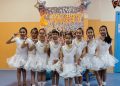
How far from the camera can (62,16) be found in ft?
20.6

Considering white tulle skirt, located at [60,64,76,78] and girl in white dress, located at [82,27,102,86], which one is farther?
girl in white dress, located at [82,27,102,86]

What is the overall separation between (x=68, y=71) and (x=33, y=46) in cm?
79

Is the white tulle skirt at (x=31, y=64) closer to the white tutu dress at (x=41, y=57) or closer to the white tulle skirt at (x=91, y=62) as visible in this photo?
the white tutu dress at (x=41, y=57)

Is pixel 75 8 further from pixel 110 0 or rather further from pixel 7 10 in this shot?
pixel 7 10

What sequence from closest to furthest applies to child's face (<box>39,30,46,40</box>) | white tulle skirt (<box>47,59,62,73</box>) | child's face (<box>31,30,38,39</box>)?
white tulle skirt (<box>47,59,62,73</box>), child's face (<box>39,30,46,40</box>), child's face (<box>31,30,38,39</box>)

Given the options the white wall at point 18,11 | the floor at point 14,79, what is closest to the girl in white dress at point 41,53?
the floor at point 14,79

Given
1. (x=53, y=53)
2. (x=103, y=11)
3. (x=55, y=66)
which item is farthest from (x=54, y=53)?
(x=103, y=11)

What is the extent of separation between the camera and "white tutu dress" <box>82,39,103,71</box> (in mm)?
4542

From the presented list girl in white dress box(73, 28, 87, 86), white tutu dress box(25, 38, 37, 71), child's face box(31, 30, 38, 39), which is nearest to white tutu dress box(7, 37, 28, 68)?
white tutu dress box(25, 38, 37, 71)

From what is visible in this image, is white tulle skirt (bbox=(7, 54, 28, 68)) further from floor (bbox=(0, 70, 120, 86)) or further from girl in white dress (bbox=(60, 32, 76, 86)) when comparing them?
girl in white dress (bbox=(60, 32, 76, 86))

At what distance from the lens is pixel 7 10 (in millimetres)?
7047

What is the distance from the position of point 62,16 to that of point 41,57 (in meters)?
2.00

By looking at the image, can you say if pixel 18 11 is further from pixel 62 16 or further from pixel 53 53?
pixel 53 53

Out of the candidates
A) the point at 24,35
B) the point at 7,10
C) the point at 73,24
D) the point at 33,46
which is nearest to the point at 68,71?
the point at 33,46
